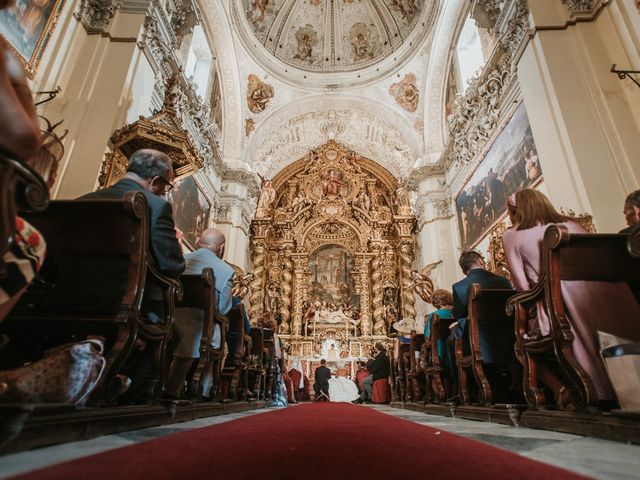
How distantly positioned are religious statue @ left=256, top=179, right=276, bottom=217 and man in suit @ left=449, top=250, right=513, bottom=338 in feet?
33.0

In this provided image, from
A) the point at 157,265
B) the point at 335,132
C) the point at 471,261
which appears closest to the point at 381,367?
the point at 471,261

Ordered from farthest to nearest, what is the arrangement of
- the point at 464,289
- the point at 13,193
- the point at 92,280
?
the point at 464,289
the point at 92,280
the point at 13,193

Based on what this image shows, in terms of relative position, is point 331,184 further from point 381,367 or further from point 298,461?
point 298,461

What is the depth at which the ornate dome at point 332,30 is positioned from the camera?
11.5m

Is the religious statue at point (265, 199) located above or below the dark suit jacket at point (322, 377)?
above

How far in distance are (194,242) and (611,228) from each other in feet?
25.2

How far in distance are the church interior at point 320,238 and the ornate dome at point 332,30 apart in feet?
0.26

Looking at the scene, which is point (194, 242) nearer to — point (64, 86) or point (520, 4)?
point (64, 86)

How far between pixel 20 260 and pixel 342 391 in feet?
26.3

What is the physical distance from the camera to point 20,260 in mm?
1000

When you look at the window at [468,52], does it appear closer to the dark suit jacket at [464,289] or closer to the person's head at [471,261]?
the person's head at [471,261]

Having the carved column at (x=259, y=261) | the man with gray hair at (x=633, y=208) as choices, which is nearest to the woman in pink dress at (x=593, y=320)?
the man with gray hair at (x=633, y=208)

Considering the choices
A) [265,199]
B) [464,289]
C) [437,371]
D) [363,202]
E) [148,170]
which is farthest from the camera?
[363,202]

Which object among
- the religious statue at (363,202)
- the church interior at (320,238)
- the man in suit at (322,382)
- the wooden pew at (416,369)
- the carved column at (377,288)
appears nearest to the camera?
the church interior at (320,238)
